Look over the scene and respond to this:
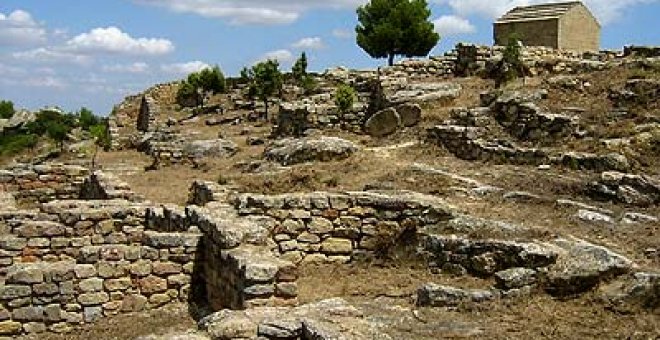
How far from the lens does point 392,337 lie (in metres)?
7.17

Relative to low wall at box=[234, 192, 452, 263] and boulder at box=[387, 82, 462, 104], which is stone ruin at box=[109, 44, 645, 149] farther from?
low wall at box=[234, 192, 452, 263]

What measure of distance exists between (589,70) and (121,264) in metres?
16.5

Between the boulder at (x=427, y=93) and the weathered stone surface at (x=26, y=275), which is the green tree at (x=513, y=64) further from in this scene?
the weathered stone surface at (x=26, y=275)

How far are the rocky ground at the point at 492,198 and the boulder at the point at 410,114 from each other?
0.50ft

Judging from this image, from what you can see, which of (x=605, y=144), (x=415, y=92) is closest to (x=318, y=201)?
(x=605, y=144)

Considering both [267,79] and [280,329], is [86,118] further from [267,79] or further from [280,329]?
[280,329]

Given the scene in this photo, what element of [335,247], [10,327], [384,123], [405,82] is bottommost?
[10,327]

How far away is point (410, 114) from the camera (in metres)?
21.4

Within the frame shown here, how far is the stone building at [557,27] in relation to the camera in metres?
27.5

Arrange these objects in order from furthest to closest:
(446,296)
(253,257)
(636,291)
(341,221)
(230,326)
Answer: (341,221), (253,257), (446,296), (636,291), (230,326)

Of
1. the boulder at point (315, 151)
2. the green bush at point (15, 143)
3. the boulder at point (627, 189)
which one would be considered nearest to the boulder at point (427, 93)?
the boulder at point (315, 151)

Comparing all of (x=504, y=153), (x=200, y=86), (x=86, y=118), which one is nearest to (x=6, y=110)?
(x=86, y=118)

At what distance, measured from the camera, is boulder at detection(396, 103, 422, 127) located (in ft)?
69.6

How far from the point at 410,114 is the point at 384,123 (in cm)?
79
